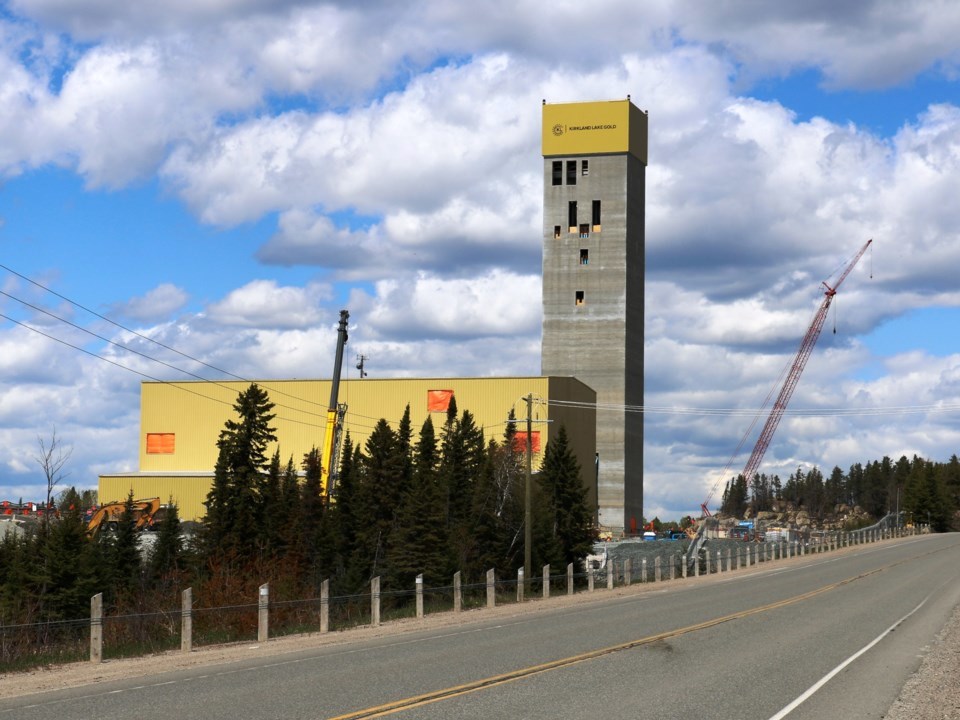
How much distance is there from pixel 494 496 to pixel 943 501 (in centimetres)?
11640

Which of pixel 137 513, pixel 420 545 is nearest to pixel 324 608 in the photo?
pixel 420 545

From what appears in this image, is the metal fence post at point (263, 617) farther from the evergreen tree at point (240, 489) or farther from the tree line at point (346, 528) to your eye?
the evergreen tree at point (240, 489)

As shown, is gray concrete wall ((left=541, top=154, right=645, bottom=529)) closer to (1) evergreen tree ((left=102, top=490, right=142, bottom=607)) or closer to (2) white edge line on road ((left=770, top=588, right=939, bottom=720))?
(1) evergreen tree ((left=102, top=490, right=142, bottom=607))

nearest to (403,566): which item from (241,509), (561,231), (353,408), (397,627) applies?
(241,509)

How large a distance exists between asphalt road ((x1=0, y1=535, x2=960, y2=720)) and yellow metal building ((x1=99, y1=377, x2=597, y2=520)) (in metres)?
75.1

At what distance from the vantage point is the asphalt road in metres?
12.9

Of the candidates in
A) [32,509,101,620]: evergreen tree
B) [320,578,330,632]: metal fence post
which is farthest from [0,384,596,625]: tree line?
[320,578,330,632]: metal fence post

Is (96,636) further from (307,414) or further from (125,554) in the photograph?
(307,414)

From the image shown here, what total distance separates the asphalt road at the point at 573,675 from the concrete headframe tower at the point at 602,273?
326ft

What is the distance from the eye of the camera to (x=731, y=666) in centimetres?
1708

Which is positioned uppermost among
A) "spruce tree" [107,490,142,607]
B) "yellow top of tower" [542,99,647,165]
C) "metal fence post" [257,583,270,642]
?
"yellow top of tower" [542,99,647,165]

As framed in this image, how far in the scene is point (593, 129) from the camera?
5310 inches

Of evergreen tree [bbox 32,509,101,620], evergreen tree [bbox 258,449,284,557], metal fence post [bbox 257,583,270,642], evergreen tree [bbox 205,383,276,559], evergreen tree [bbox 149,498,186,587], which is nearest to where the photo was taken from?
metal fence post [bbox 257,583,270,642]

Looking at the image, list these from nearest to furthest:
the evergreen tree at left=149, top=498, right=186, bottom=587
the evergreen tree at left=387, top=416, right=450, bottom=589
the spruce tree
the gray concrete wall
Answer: the evergreen tree at left=387, top=416, right=450, bottom=589 < the spruce tree < the evergreen tree at left=149, top=498, right=186, bottom=587 < the gray concrete wall
